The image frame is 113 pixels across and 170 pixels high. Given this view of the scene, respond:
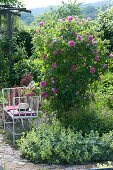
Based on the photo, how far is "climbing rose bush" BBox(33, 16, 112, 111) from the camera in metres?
4.97

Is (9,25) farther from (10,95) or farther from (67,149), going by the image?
(67,149)

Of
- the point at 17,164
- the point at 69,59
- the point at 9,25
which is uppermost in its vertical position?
the point at 9,25

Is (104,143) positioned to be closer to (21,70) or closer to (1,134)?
(1,134)

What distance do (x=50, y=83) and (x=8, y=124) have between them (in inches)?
50.3

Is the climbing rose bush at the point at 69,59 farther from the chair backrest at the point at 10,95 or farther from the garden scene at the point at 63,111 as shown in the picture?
the chair backrest at the point at 10,95

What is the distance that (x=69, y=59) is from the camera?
17.1 ft

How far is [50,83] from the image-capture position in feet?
17.0

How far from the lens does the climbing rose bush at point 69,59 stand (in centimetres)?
497

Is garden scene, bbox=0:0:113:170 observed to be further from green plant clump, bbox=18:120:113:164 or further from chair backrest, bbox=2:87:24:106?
chair backrest, bbox=2:87:24:106

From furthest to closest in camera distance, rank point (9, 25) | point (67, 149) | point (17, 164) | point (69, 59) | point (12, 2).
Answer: point (12, 2), point (9, 25), point (69, 59), point (67, 149), point (17, 164)

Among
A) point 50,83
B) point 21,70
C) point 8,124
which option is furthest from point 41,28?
point 21,70

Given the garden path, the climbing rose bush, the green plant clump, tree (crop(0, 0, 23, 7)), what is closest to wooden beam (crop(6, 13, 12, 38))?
the climbing rose bush

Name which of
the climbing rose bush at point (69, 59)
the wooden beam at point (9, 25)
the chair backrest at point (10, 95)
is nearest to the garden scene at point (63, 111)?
the climbing rose bush at point (69, 59)

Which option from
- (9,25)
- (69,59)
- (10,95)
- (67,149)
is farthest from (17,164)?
(9,25)
